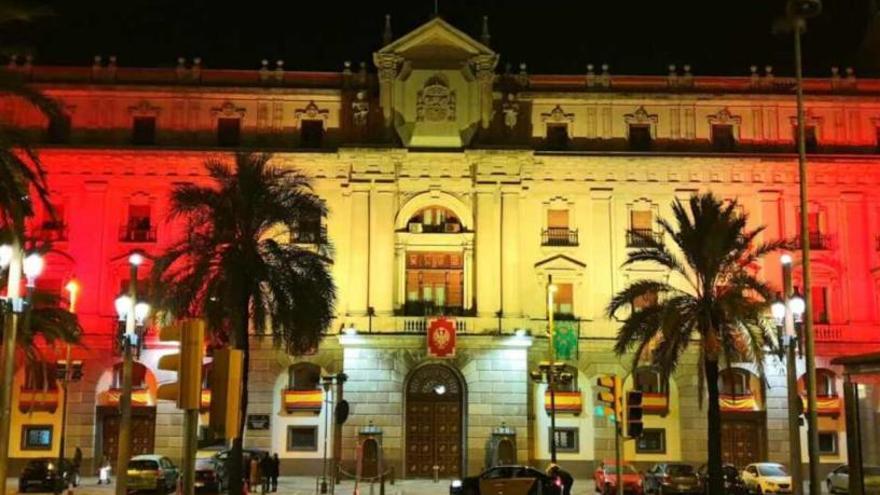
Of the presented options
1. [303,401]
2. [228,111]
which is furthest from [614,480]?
[228,111]

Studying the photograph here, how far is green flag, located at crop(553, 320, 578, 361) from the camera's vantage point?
46750 mm

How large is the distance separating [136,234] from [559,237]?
2131cm

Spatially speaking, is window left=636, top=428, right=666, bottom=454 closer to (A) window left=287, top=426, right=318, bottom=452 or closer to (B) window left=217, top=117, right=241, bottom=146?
(A) window left=287, top=426, right=318, bottom=452

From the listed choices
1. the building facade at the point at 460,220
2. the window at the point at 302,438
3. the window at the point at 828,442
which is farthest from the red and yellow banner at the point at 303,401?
the window at the point at 828,442

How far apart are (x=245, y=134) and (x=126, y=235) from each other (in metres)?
7.83

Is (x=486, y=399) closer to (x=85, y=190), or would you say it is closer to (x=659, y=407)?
(x=659, y=407)

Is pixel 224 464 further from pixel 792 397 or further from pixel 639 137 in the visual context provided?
pixel 639 137

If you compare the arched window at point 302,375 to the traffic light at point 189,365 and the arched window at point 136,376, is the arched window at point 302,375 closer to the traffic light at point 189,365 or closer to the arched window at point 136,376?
the arched window at point 136,376

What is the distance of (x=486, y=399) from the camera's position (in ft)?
158

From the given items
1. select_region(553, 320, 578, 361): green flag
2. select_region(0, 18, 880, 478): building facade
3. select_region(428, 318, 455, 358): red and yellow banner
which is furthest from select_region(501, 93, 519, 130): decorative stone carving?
select_region(428, 318, 455, 358): red and yellow banner

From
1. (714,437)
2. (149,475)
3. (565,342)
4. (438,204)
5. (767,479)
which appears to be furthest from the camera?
(438,204)

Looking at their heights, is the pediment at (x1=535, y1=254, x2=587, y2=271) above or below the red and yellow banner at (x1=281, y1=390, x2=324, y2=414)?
above

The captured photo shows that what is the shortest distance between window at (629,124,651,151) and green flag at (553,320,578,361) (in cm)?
1070

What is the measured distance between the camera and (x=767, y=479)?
40562mm
